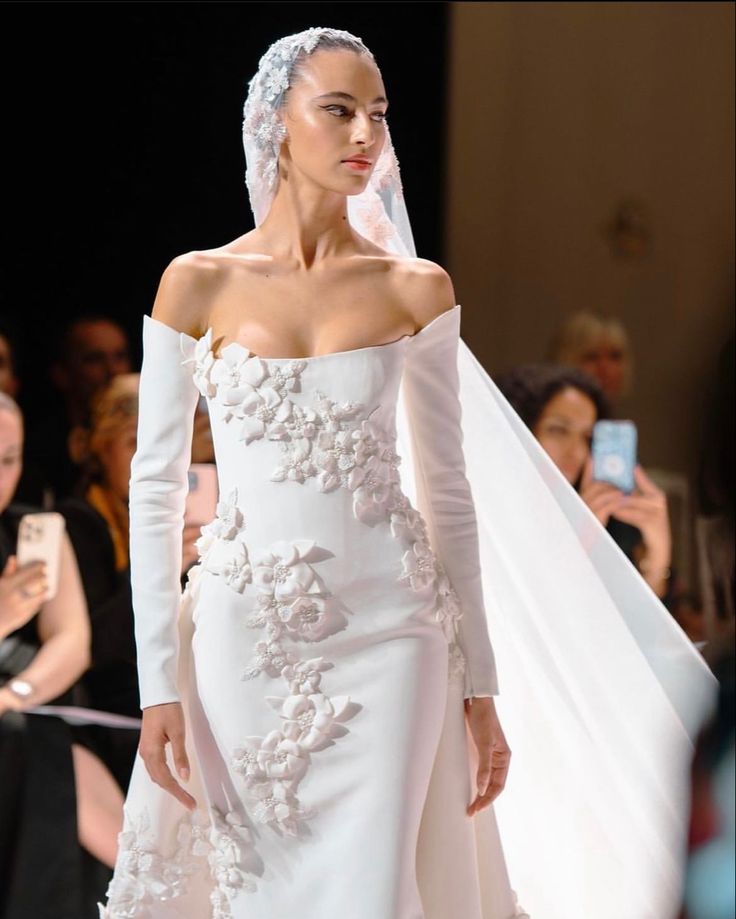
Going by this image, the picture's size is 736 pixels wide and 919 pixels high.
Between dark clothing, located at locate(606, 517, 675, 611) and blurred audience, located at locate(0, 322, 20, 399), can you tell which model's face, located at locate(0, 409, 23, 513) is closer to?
blurred audience, located at locate(0, 322, 20, 399)

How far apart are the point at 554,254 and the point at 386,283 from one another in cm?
404

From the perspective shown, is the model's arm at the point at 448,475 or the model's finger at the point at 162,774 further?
the model's arm at the point at 448,475

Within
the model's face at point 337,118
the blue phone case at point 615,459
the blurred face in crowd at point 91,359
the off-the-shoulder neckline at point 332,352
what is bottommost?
the blue phone case at point 615,459

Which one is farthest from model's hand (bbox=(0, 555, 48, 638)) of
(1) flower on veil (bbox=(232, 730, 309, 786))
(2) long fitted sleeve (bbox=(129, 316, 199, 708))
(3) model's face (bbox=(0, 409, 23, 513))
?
(1) flower on veil (bbox=(232, 730, 309, 786))

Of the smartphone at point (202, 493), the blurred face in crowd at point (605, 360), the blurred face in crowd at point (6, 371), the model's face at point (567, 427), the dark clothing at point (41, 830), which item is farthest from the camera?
the blurred face in crowd at point (605, 360)

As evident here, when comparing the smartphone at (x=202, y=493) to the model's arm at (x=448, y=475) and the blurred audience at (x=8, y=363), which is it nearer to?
the blurred audience at (x=8, y=363)

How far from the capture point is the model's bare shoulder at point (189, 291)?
231 centimetres

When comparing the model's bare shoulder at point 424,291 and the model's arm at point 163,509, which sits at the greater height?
the model's bare shoulder at point 424,291

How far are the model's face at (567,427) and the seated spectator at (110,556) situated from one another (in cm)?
104

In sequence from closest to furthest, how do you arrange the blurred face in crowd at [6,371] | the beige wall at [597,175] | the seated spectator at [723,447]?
the seated spectator at [723,447], the blurred face in crowd at [6,371], the beige wall at [597,175]

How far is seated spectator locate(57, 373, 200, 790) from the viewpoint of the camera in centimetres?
371

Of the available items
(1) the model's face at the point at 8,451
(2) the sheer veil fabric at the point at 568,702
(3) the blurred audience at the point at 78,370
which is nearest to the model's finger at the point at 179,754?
(2) the sheer veil fabric at the point at 568,702

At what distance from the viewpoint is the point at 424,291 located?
93.0 inches

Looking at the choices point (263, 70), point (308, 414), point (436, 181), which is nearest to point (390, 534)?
point (308, 414)
